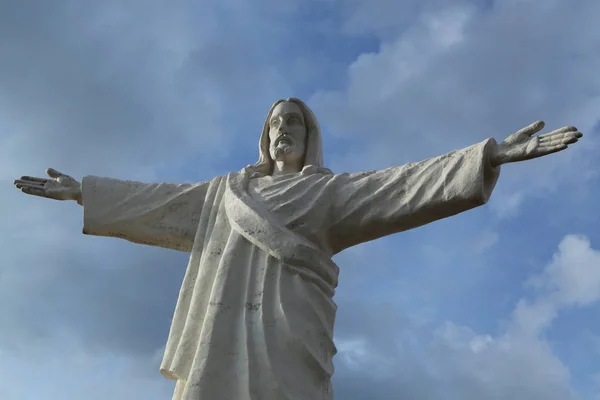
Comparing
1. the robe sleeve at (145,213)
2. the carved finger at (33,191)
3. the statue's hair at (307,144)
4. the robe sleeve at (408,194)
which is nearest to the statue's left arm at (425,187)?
the robe sleeve at (408,194)

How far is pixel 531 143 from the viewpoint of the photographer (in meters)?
7.75

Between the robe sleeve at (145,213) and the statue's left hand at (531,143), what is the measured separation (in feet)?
10.6

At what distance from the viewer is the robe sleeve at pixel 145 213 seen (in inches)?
353

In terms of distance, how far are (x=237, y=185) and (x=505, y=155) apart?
281 centimetres

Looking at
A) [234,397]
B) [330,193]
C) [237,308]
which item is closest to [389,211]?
[330,193]

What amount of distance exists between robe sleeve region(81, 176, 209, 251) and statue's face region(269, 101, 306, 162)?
955 millimetres

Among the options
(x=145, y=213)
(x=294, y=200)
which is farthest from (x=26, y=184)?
(x=294, y=200)

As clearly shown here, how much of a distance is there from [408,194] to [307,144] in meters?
1.74

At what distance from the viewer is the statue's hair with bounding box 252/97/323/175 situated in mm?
9469

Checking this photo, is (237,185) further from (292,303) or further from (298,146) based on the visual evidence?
(292,303)

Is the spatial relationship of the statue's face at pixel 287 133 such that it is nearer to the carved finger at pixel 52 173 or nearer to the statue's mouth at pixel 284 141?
the statue's mouth at pixel 284 141

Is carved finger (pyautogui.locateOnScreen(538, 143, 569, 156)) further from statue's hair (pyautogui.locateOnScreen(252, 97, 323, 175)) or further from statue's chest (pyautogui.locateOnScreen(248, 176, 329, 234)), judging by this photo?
statue's hair (pyautogui.locateOnScreen(252, 97, 323, 175))

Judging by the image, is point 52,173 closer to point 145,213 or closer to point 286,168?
point 145,213

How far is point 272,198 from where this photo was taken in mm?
8648
